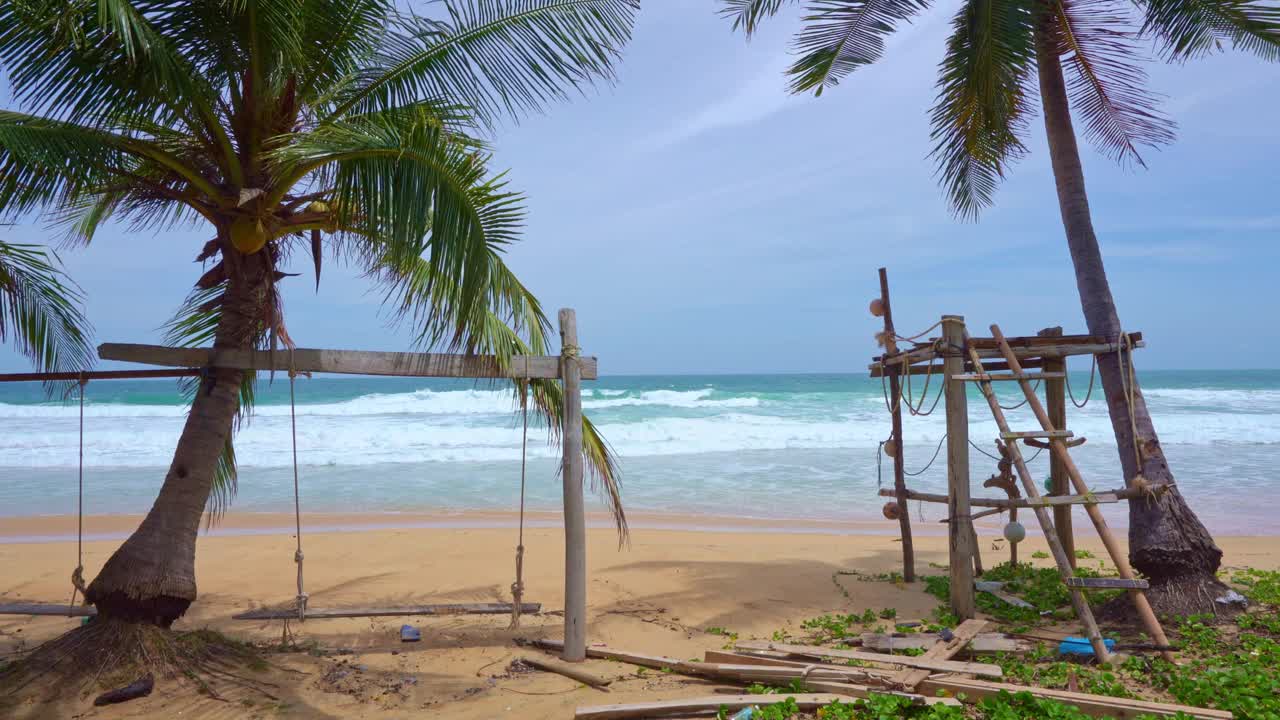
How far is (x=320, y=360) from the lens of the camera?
4922mm

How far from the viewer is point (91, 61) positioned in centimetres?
426

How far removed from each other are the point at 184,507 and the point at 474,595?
2.91 metres

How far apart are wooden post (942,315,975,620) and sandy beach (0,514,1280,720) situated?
1.86ft

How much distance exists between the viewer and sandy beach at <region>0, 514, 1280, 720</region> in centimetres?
464

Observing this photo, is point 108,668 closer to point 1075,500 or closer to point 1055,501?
point 1055,501

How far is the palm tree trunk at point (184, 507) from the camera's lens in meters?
4.66

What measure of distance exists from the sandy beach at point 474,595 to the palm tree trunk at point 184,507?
0.58 meters

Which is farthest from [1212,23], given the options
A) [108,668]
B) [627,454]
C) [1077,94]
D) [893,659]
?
[627,454]

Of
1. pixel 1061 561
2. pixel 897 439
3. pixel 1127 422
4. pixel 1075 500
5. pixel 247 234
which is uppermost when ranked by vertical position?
pixel 247 234

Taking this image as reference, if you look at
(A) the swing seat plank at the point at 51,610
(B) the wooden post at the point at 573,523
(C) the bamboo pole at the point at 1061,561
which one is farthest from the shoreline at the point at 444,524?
(B) the wooden post at the point at 573,523

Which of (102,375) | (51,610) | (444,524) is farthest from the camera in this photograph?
(444,524)

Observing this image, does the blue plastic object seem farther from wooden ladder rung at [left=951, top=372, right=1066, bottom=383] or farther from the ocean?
the ocean

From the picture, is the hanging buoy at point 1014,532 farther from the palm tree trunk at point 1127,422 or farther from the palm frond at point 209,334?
the palm frond at point 209,334

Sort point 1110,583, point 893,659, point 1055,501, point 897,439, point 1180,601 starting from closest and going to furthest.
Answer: point 893,659 → point 1110,583 → point 1055,501 → point 1180,601 → point 897,439
